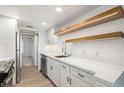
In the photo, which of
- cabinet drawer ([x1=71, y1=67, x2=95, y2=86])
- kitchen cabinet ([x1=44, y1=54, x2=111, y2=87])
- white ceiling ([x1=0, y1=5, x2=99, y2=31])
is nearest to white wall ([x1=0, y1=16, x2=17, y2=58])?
white ceiling ([x1=0, y1=5, x2=99, y2=31])

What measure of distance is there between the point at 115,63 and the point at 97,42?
1.89ft

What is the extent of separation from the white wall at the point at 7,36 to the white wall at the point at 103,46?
202cm

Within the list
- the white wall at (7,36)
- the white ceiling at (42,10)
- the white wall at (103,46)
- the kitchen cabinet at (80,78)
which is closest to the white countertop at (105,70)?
the kitchen cabinet at (80,78)

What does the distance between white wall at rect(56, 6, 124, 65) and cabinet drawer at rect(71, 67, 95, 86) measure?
2.08ft

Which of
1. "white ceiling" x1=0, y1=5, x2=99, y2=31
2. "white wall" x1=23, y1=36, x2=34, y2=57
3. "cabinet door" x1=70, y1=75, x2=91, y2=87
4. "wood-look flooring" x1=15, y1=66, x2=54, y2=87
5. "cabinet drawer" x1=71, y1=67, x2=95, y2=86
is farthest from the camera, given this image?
"white wall" x1=23, y1=36, x2=34, y2=57

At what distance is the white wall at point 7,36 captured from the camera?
279 centimetres

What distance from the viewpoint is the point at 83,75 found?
1.50 m

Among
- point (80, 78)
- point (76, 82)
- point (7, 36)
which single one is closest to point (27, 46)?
point (7, 36)

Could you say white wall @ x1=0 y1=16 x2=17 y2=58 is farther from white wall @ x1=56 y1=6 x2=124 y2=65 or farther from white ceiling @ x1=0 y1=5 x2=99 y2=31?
white wall @ x1=56 y1=6 x2=124 y2=65

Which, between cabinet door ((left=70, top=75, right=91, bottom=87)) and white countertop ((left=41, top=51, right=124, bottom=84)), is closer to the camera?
white countertop ((left=41, top=51, right=124, bottom=84))

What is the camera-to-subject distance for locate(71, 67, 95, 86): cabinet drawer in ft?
4.37

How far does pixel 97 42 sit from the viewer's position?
2037 mm

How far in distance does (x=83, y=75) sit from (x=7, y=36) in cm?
256
